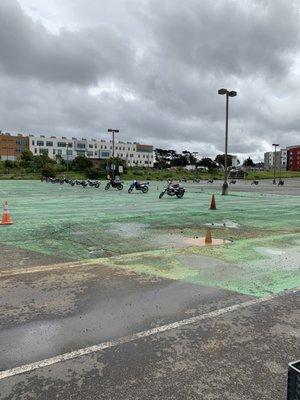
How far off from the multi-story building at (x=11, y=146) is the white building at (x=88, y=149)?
3676 mm

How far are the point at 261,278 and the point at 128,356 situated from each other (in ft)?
12.2

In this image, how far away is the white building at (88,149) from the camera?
162500 millimetres

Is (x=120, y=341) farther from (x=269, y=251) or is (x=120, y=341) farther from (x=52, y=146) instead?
(x=52, y=146)

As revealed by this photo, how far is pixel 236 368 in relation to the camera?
12.5ft

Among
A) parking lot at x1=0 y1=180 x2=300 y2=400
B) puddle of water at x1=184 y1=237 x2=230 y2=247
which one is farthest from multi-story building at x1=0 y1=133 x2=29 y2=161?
parking lot at x1=0 y1=180 x2=300 y2=400

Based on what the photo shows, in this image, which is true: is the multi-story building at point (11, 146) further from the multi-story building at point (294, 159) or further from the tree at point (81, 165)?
the multi-story building at point (294, 159)

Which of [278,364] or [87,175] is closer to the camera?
[278,364]

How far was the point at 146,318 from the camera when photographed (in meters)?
5.08

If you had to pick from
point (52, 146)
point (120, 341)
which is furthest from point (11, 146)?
point (120, 341)

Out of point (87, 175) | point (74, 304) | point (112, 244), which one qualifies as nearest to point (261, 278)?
point (74, 304)

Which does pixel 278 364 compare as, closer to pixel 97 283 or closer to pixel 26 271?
pixel 97 283

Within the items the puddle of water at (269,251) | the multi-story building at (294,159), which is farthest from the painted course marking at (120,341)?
the multi-story building at (294,159)

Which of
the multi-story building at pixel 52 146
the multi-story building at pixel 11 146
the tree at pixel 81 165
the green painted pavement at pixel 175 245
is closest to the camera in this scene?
the green painted pavement at pixel 175 245

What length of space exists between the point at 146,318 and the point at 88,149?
174 m
